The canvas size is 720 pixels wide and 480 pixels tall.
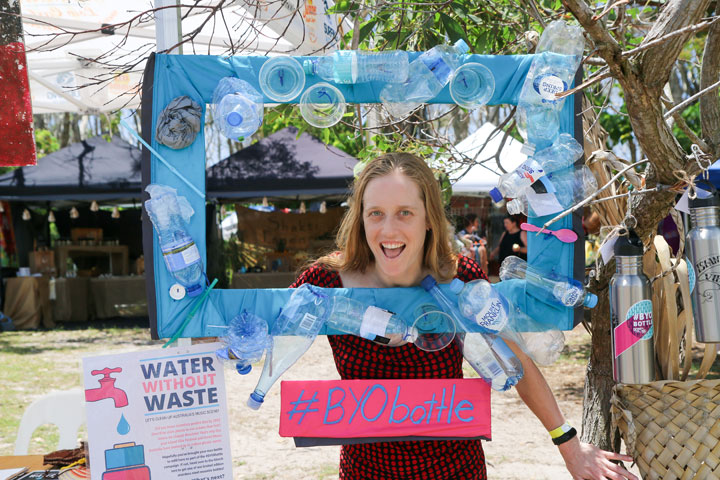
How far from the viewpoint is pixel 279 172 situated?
10047mm

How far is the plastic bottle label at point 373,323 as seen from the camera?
184 centimetres

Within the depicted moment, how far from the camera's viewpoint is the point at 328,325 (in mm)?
1877

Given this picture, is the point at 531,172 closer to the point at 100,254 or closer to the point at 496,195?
the point at 496,195

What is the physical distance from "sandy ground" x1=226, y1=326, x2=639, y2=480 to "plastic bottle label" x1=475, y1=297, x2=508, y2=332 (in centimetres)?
288

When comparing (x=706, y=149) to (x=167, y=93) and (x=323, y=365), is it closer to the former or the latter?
(x=167, y=93)

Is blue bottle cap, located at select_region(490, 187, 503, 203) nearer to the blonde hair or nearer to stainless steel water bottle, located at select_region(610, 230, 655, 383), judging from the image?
the blonde hair

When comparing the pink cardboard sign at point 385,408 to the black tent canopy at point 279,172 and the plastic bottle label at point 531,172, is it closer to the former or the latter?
the plastic bottle label at point 531,172

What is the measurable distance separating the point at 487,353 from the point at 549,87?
0.80 meters

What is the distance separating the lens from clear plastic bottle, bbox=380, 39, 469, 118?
6.10 feet

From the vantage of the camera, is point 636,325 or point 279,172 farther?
point 279,172

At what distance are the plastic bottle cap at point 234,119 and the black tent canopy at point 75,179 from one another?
887 cm

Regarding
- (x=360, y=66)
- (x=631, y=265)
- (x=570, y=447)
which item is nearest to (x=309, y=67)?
(x=360, y=66)

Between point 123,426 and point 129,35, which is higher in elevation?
point 129,35

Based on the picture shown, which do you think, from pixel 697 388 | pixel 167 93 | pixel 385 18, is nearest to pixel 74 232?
pixel 385 18
